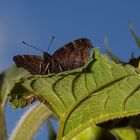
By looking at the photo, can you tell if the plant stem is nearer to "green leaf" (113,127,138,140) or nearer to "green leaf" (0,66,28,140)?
"green leaf" (0,66,28,140)

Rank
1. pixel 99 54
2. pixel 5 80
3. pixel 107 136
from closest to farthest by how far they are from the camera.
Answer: pixel 99 54 < pixel 107 136 < pixel 5 80

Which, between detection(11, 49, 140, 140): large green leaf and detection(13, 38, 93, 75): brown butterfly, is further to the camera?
detection(13, 38, 93, 75): brown butterfly

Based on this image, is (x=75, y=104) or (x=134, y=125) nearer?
(x=75, y=104)

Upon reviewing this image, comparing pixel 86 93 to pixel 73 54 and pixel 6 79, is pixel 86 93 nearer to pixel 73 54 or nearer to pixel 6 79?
pixel 73 54

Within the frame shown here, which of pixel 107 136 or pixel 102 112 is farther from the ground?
pixel 102 112

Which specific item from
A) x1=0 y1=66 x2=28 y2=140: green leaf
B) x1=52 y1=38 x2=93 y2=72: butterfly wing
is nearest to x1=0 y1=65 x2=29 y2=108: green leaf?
x1=0 y1=66 x2=28 y2=140: green leaf

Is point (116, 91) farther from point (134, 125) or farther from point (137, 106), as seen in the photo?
point (134, 125)

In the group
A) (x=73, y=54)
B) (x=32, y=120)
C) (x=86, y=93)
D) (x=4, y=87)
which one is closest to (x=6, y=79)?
(x=4, y=87)

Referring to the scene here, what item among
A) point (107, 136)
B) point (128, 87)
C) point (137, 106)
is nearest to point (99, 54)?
point (128, 87)
